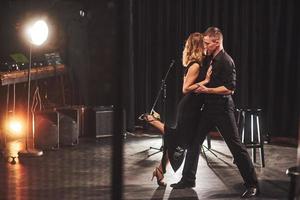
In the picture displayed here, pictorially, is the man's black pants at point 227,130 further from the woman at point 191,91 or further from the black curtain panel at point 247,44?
the black curtain panel at point 247,44

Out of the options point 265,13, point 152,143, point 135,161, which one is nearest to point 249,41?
point 265,13

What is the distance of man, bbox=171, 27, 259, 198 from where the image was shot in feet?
18.7

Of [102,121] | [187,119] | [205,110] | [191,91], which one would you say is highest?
[191,91]

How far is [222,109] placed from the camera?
18.8ft

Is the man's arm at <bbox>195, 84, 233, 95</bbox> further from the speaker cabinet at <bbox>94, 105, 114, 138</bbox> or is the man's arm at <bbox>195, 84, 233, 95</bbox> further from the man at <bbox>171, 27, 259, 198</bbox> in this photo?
the speaker cabinet at <bbox>94, 105, 114, 138</bbox>

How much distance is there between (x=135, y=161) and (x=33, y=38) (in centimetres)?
238

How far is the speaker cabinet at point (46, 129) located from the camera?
28.3ft

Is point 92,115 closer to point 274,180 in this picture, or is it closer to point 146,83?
point 146,83

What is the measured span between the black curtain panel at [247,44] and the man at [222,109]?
3.98m

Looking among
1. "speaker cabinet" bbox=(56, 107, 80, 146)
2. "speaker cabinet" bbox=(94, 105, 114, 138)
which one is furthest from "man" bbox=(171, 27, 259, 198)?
"speaker cabinet" bbox=(94, 105, 114, 138)

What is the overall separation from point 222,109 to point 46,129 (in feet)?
12.3

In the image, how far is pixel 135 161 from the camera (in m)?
7.98

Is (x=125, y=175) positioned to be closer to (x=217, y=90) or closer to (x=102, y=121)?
(x=217, y=90)

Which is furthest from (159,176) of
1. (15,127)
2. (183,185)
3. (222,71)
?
(15,127)
